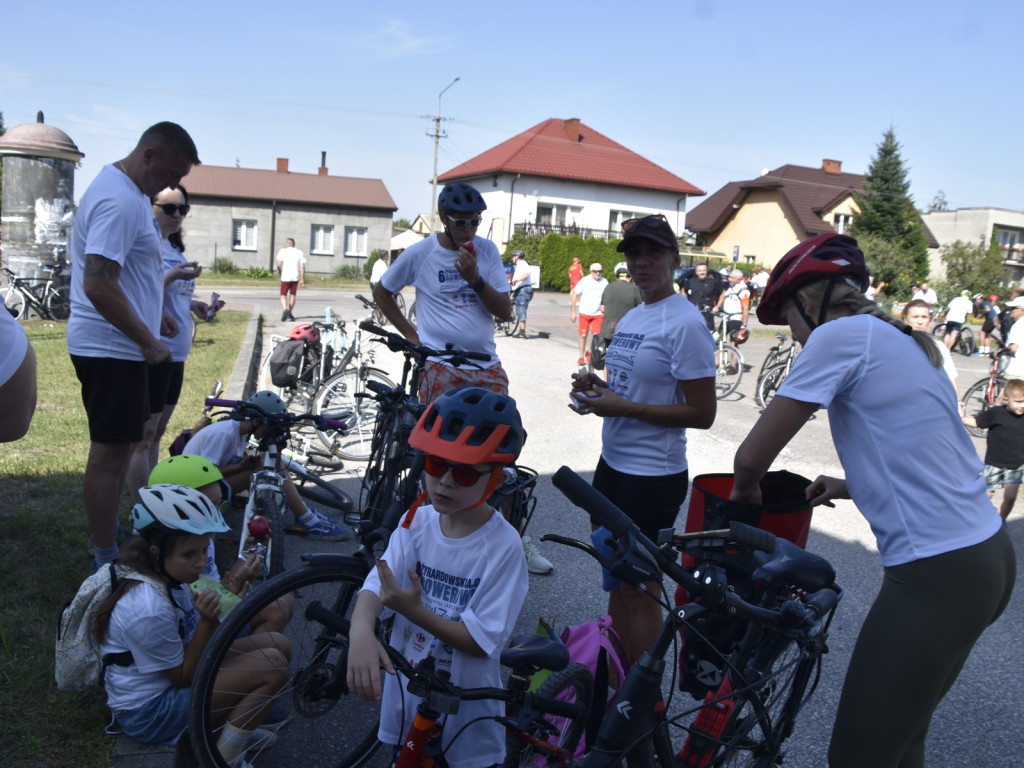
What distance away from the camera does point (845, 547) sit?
649 centimetres

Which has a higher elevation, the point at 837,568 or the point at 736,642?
the point at 736,642

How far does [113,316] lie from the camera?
399 cm

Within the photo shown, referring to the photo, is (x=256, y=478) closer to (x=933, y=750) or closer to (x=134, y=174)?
(x=134, y=174)

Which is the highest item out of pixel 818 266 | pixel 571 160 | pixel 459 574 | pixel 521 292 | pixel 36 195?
pixel 571 160

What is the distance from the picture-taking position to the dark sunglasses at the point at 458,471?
2.41m

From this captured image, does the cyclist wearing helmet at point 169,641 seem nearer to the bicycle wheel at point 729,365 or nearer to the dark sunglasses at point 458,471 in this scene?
the dark sunglasses at point 458,471

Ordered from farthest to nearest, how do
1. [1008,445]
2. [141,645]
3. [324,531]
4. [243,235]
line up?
[243,235], [1008,445], [324,531], [141,645]

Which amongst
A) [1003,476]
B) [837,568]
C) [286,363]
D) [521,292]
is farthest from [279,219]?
[837,568]

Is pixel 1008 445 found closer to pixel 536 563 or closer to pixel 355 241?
pixel 536 563

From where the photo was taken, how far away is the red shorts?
53.4 ft

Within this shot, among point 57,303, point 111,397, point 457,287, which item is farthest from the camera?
point 57,303

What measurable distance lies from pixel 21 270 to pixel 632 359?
55.5ft

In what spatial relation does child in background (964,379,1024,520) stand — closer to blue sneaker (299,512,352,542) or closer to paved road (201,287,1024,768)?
paved road (201,287,1024,768)

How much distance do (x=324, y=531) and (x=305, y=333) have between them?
3.78m
